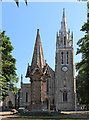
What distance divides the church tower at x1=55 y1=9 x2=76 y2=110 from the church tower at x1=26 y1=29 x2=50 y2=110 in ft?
126

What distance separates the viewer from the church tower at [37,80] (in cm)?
1836

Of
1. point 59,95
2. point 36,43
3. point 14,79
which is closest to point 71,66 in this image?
point 59,95

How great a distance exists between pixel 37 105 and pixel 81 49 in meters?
7.01

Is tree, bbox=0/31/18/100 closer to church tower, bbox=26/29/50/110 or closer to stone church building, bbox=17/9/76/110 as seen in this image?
church tower, bbox=26/29/50/110

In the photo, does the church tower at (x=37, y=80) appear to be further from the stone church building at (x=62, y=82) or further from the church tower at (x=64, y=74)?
the church tower at (x=64, y=74)

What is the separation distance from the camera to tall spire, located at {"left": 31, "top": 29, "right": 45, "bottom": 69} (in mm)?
19031

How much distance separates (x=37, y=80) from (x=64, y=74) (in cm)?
4082

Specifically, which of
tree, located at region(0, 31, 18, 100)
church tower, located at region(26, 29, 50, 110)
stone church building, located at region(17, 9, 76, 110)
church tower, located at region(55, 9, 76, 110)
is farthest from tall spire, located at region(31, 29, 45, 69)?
church tower, located at region(55, 9, 76, 110)

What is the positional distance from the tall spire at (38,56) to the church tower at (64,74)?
38768 mm

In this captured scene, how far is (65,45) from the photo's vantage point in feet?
201

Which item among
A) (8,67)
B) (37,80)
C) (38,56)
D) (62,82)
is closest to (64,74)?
(62,82)

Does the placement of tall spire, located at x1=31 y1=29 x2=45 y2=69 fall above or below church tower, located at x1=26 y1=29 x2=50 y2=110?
above

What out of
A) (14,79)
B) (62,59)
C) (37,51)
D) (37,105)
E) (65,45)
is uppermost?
(65,45)

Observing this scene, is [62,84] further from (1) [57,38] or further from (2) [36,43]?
(2) [36,43]
